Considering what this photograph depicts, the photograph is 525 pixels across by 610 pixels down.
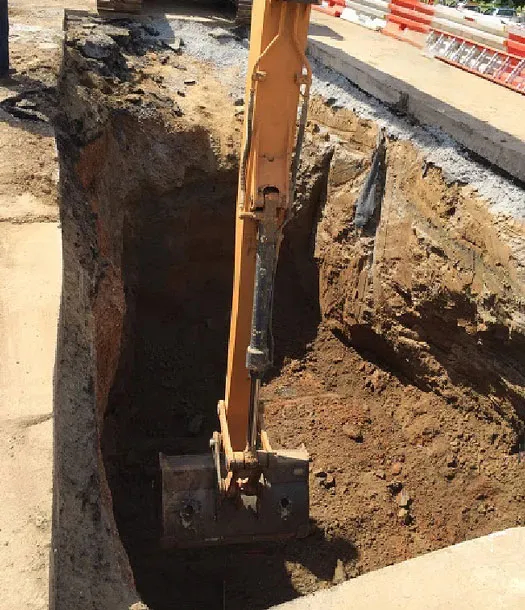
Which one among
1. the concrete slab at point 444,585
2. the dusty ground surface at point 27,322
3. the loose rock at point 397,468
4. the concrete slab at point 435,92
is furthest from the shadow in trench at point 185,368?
the concrete slab at point 444,585

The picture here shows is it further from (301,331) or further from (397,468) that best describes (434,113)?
(397,468)

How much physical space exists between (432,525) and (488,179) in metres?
2.98

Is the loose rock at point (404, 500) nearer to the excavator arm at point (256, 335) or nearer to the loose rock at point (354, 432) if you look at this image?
the loose rock at point (354, 432)

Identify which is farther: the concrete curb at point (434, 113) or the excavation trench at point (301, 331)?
the concrete curb at point (434, 113)

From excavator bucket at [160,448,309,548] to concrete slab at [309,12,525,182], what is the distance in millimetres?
3064

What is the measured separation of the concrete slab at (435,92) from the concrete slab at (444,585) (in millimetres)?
3258

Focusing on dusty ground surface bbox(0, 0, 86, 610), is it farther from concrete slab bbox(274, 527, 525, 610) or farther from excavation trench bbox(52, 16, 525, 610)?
concrete slab bbox(274, 527, 525, 610)

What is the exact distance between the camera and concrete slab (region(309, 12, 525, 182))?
5.59 m

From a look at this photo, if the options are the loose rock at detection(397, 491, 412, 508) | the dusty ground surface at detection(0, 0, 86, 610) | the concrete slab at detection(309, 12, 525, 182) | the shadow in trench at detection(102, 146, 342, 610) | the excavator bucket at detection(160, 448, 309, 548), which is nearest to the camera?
the dusty ground surface at detection(0, 0, 86, 610)

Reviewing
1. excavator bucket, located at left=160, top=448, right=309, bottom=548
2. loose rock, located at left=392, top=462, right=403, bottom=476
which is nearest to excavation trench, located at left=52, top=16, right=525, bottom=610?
loose rock, located at left=392, top=462, right=403, bottom=476

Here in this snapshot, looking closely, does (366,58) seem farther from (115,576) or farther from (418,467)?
(115,576)

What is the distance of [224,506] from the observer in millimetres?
4680

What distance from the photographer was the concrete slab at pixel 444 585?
2.82 m

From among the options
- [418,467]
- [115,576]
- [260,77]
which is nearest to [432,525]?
[418,467]
